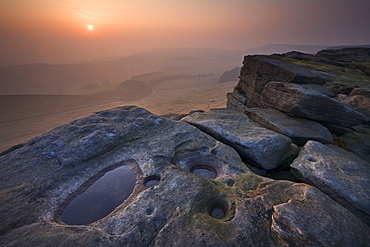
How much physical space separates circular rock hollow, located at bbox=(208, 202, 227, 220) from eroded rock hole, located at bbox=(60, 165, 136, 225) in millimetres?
2858

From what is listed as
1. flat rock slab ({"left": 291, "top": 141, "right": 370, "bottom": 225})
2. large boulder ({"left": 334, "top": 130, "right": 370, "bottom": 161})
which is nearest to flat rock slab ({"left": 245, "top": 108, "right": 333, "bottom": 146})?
large boulder ({"left": 334, "top": 130, "right": 370, "bottom": 161})

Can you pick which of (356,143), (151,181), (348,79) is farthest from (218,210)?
(348,79)

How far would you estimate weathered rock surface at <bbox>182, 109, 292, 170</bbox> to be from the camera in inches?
297

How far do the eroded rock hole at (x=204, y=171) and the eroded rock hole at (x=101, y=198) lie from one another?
2.49 metres

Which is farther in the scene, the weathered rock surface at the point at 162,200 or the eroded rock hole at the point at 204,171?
the eroded rock hole at the point at 204,171

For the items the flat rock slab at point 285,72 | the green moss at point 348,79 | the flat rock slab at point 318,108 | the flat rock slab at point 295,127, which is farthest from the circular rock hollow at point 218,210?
the green moss at point 348,79

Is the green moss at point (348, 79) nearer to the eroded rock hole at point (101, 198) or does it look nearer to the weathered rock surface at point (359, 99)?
the weathered rock surface at point (359, 99)

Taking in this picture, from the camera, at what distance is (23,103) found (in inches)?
2945

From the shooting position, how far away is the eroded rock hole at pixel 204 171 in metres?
6.71

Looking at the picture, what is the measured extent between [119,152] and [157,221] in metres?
4.23

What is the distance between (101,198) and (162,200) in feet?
7.65

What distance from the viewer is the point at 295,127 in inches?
372

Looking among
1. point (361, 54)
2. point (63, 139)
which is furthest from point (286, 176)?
point (361, 54)

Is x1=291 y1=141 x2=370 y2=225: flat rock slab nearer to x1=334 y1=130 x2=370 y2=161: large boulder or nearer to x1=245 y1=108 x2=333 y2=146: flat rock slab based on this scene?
x1=245 y1=108 x2=333 y2=146: flat rock slab
